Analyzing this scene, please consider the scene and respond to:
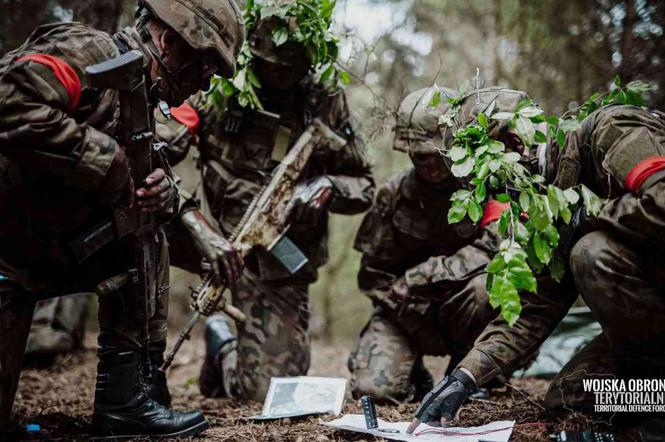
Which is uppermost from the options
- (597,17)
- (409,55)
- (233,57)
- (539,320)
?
(409,55)

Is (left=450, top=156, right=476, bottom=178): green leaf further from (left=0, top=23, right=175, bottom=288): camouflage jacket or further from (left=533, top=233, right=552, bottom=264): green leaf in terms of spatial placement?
(left=0, top=23, right=175, bottom=288): camouflage jacket

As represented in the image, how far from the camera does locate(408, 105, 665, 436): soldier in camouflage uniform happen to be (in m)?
2.68

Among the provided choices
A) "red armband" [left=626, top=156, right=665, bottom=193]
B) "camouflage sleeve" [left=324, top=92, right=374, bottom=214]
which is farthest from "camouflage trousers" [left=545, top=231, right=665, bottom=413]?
"camouflage sleeve" [left=324, top=92, right=374, bottom=214]

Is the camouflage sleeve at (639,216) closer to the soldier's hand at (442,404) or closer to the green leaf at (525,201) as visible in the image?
the green leaf at (525,201)

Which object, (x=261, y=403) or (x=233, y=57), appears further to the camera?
(x=261, y=403)

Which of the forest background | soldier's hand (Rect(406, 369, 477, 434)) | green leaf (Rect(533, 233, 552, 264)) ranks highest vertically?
the forest background

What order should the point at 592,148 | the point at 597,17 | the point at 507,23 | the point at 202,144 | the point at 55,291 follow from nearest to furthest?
the point at 592,148 → the point at 55,291 → the point at 202,144 → the point at 597,17 → the point at 507,23

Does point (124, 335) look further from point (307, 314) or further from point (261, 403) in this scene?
point (307, 314)

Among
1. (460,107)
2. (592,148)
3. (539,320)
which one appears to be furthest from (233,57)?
(539,320)

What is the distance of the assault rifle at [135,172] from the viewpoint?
261 centimetres

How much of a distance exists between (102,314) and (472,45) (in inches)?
282

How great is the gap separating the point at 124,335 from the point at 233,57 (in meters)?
1.61

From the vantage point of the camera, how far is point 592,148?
2926mm

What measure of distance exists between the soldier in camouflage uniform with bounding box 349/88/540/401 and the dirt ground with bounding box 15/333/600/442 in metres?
0.48
